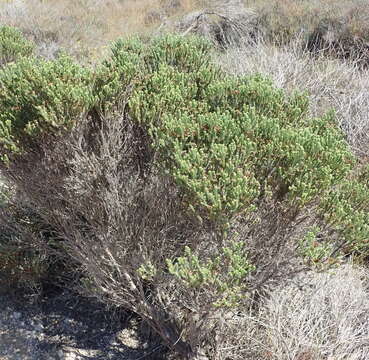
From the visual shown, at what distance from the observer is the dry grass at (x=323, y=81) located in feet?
18.7

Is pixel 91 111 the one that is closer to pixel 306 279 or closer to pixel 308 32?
pixel 306 279

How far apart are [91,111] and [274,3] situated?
32.2 feet

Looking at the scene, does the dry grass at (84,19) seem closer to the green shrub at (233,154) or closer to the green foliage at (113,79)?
the green foliage at (113,79)

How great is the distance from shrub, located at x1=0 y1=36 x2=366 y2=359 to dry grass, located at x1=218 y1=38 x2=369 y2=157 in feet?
9.32

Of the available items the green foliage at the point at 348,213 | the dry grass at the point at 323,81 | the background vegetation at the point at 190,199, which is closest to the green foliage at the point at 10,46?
the dry grass at the point at 323,81

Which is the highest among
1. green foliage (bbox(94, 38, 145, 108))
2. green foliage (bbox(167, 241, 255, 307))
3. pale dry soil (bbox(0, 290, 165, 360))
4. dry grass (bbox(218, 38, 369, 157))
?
green foliage (bbox(94, 38, 145, 108))

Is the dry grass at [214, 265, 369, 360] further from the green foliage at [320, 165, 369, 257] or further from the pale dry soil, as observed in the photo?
the green foliage at [320, 165, 369, 257]

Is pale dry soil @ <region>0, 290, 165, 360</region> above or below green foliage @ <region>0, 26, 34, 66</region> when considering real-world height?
below

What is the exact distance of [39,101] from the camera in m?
2.60

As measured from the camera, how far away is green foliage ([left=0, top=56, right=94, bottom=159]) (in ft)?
8.41

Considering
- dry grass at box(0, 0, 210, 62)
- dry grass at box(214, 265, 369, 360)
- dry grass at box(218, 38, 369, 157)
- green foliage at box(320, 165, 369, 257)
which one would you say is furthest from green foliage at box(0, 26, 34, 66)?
green foliage at box(320, 165, 369, 257)

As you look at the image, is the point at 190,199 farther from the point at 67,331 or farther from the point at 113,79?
the point at 67,331

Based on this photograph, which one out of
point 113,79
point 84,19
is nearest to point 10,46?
point 113,79

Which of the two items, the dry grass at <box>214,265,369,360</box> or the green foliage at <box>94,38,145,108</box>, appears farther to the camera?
the dry grass at <box>214,265,369,360</box>
